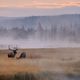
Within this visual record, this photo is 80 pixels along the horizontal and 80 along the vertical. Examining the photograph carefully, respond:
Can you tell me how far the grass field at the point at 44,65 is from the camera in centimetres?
129

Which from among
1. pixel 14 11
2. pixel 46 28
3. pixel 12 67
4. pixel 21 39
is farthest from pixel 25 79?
pixel 14 11

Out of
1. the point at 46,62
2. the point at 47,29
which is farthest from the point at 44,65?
the point at 47,29

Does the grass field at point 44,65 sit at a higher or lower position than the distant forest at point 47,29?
lower

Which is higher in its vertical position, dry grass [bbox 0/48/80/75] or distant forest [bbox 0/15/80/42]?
distant forest [bbox 0/15/80/42]

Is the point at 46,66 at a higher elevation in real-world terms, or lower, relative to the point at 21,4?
lower

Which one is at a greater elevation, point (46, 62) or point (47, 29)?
point (47, 29)

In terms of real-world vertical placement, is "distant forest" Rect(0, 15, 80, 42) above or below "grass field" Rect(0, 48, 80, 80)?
above

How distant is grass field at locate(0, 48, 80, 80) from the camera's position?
4.24 feet

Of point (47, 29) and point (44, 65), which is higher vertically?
point (47, 29)

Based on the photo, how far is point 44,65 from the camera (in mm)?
1304

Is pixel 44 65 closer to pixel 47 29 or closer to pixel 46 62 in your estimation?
pixel 46 62

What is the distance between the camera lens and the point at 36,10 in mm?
1347

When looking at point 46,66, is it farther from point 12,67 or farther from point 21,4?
point 21,4

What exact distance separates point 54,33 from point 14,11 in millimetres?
329
